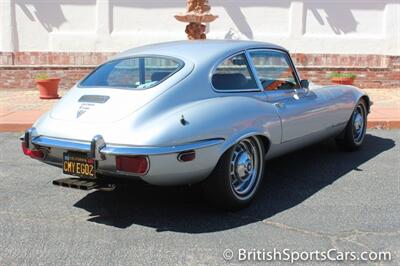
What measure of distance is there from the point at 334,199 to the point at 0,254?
286 cm

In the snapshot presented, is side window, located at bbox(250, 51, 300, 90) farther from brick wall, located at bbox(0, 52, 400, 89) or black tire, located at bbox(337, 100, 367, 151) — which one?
brick wall, located at bbox(0, 52, 400, 89)

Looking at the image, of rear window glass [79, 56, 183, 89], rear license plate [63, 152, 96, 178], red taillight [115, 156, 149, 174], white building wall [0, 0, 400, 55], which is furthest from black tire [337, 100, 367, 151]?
white building wall [0, 0, 400, 55]

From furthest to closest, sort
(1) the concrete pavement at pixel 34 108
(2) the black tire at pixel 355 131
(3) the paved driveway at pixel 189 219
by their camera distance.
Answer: (1) the concrete pavement at pixel 34 108 < (2) the black tire at pixel 355 131 < (3) the paved driveway at pixel 189 219

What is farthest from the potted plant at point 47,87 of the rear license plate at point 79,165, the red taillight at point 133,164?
the red taillight at point 133,164

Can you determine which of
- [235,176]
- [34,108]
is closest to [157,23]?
[34,108]

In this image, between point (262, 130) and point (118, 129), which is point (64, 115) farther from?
point (262, 130)

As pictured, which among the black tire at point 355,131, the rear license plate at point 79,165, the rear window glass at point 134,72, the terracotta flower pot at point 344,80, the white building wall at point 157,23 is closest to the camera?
the rear license plate at point 79,165

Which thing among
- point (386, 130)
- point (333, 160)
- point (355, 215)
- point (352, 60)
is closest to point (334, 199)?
point (355, 215)

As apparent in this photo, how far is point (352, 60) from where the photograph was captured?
13.6m

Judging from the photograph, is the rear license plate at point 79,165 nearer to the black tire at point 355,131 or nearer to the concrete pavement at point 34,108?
the black tire at point 355,131

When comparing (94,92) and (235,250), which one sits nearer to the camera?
(235,250)

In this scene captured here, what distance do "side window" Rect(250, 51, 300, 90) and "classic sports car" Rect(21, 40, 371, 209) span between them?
21mm

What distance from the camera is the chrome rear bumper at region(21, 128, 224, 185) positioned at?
3.69 metres

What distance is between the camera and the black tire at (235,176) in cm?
406
